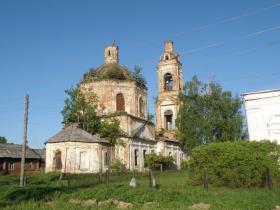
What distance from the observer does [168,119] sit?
48719 millimetres

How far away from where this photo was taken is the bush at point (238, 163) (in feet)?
55.1

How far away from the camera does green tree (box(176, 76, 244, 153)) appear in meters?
38.6

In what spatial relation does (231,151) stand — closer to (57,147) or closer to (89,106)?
(57,147)

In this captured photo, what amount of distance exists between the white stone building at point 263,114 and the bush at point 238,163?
17.8 ft

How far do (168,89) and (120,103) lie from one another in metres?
12.4

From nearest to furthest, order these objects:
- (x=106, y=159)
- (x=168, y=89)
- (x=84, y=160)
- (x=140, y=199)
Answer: (x=140, y=199) < (x=84, y=160) < (x=106, y=159) < (x=168, y=89)

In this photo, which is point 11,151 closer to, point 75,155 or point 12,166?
point 12,166

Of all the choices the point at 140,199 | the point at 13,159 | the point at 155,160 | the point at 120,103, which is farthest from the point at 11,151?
the point at 140,199

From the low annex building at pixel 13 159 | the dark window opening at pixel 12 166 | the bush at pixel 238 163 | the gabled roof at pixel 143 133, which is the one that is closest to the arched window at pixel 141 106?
the gabled roof at pixel 143 133

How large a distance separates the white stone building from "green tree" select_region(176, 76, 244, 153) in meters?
14.7

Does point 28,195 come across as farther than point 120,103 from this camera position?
No

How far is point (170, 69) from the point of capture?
47812 mm

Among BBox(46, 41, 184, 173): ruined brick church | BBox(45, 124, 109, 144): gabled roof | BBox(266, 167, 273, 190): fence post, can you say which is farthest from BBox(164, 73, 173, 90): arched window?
BBox(266, 167, 273, 190): fence post

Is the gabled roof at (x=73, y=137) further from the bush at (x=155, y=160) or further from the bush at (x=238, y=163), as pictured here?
the bush at (x=238, y=163)
